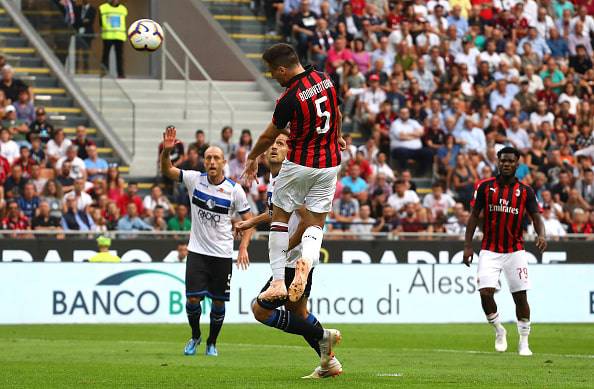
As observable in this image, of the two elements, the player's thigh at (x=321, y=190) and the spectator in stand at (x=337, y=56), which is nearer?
the player's thigh at (x=321, y=190)

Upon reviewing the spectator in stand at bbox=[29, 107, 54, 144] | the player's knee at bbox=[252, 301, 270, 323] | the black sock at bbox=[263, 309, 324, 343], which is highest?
the spectator in stand at bbox=[29, 107, 54, 144]

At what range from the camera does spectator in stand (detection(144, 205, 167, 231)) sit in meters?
23.7

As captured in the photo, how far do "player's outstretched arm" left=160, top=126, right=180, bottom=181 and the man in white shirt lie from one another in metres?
14.2

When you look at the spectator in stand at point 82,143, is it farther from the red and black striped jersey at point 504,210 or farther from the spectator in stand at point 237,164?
the red and black striped jersey at point 504,210

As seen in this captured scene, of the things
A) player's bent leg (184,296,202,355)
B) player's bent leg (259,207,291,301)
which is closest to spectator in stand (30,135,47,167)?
player's bent leg (184,296,202,355)

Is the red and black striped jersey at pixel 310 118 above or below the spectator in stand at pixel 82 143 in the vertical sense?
above

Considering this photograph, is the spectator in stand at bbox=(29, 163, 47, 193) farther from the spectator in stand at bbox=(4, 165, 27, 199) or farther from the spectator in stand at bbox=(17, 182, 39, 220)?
the spectator in stand at bbox=(17, 182, 39, 220)

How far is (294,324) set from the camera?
1109 cm

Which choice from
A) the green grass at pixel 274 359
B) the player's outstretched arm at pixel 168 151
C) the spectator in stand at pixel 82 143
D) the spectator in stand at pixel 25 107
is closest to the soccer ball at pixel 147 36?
the green grass at pixel 274 359

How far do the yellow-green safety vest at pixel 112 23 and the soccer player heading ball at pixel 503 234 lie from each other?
43.8ft

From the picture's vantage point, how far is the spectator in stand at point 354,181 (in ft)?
85.6

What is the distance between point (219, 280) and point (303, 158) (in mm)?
4477

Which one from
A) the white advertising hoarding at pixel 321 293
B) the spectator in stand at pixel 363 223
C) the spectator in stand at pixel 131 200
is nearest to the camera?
the white advertising hoarding at pixel 321 293

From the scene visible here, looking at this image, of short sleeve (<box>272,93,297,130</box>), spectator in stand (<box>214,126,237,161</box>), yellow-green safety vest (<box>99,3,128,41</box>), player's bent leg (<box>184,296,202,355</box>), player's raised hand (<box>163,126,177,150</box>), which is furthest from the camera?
yellow-green safety vest (<box>99,3,128,41</box>)
